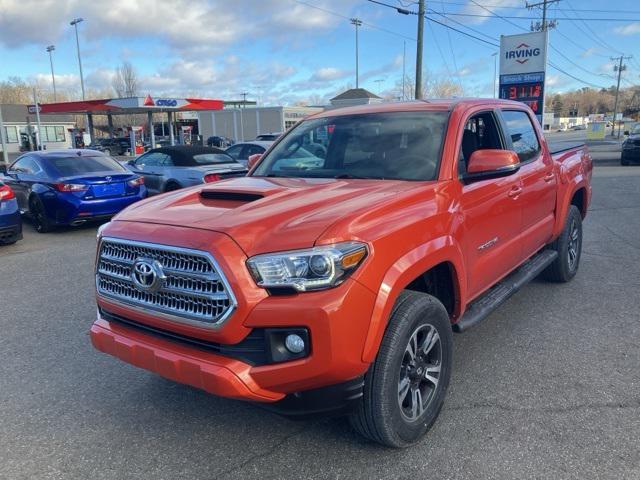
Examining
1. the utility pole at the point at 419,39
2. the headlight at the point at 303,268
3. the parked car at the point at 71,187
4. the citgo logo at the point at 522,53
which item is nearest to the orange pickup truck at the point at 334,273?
the headlight at the point at 303,268

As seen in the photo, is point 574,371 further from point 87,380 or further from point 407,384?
point 87,380

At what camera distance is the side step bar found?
3.58 meters

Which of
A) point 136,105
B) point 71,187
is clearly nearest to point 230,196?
point 71,187

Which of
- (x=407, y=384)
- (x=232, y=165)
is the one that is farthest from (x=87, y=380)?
(x=232, y=165)

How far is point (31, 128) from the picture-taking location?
5622 cm

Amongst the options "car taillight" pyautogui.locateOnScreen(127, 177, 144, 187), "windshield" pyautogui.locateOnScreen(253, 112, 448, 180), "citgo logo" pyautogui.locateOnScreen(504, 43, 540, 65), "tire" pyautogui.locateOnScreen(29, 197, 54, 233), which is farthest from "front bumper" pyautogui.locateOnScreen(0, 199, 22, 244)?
"citgo logo" pyautogui.locateOnScreen(504, 43, 540, 65)

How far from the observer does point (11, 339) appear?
15.4ft

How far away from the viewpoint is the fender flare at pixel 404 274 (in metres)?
2.54

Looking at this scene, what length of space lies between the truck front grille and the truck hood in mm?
172

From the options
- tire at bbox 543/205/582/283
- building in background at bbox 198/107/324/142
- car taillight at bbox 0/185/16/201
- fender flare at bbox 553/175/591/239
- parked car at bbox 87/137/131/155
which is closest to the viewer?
fender flare at bbox 553/175/591/239

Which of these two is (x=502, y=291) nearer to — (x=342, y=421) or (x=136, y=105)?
(x=342, y=421)

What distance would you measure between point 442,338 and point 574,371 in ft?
4.50

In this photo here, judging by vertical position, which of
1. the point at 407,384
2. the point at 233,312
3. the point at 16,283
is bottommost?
the point at 16,283

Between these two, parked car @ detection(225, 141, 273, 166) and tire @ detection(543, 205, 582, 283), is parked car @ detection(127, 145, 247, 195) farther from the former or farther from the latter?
tire @ detection(543, 205, 582, 283)
